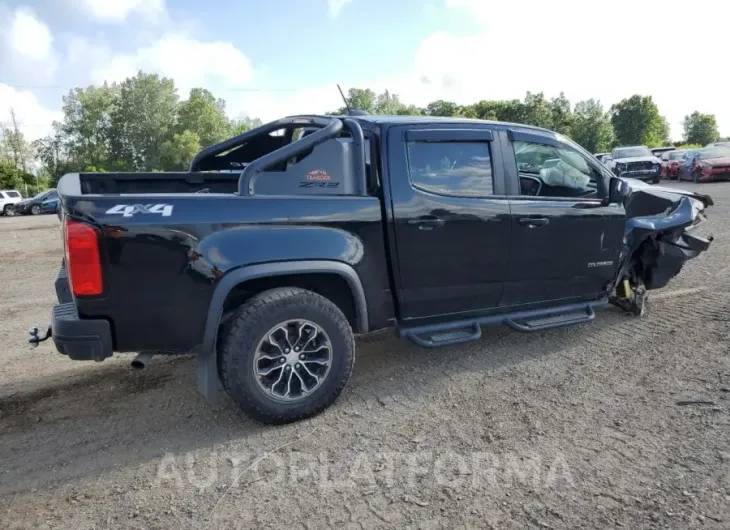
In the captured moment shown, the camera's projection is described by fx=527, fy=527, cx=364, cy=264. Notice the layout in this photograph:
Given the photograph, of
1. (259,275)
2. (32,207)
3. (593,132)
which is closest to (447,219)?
(259,275)

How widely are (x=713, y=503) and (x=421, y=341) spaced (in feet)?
6.21

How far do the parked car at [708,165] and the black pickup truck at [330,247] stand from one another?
20.7m

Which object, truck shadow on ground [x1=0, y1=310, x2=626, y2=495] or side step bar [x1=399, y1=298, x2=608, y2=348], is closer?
truck shadow on ground [x1=0, y1=310, x2=626, y2=495]

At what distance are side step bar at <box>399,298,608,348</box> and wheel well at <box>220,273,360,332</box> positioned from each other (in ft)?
1.48

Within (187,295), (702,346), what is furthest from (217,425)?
(702,346)

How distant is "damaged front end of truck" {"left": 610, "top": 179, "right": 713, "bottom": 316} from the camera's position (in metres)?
4.96

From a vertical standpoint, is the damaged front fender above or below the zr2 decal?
below

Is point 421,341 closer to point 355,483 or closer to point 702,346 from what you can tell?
point 355,483

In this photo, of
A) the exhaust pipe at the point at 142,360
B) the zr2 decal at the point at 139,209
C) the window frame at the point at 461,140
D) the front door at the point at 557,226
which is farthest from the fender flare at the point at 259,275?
the front door at the point at 557,226

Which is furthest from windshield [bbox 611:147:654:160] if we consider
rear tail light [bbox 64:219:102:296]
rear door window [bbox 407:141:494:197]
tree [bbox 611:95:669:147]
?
tree [bbox 611:95:669:147]

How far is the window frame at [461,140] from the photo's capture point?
3.78m

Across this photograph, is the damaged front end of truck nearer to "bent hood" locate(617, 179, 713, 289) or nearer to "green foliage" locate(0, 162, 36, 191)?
"bent hood" locate(617, 179, 713, 289)
